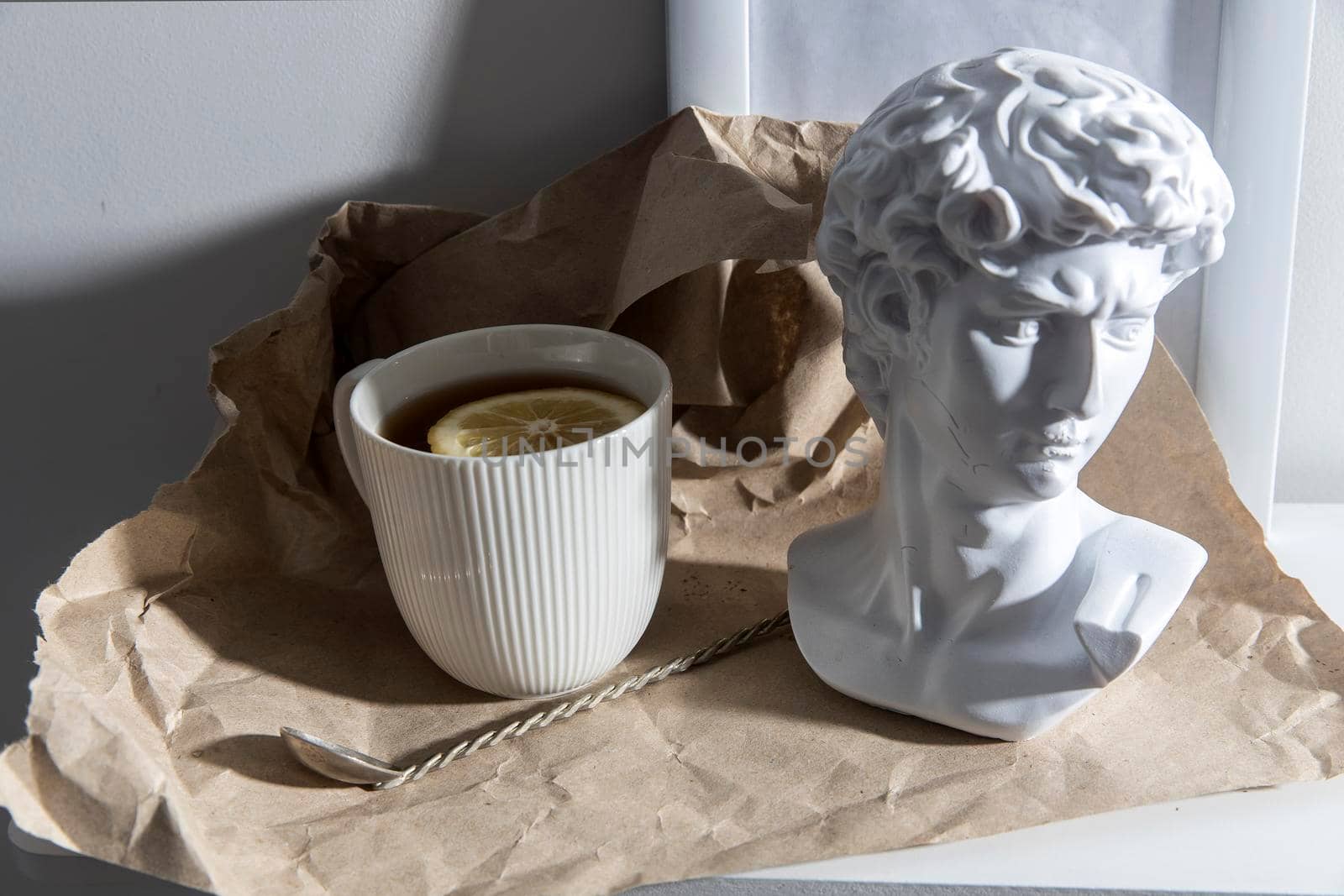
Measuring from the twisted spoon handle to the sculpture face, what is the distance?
0.20 meters

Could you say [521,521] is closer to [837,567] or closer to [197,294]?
[837,567]

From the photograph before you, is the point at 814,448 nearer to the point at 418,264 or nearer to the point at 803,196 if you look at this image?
the point at 803,196

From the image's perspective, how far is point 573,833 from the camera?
590 mm

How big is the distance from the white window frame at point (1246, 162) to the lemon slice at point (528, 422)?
0.22 m

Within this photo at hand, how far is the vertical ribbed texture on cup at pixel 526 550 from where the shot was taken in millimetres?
613

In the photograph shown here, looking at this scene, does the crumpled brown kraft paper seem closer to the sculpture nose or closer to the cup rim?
the cup rim

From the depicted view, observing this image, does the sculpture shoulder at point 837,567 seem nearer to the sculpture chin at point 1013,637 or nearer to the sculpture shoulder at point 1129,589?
the sculpture chin at point 1013,637

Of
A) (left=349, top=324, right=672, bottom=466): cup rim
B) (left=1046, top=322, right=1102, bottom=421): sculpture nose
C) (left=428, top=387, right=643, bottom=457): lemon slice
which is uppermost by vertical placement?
(left=1046, top=322, right=1102, bottom=421): sculpture nose

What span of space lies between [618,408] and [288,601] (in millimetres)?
271

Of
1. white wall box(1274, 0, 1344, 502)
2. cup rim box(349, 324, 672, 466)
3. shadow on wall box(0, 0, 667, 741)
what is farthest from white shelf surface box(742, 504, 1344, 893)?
shadow on wall box(0, 0, 667, 741)

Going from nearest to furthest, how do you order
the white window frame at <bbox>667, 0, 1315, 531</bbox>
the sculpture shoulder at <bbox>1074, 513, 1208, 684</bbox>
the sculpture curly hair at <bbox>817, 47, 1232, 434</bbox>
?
the sculpture curly hair at <bbox>817, 47, 1232, 434</bbox>
the sculpture shoulder at <bbox>1074, 513, 1208, 684</bbox>
the white window frame at <bbox>667, 0, 1315, 531</bbox>

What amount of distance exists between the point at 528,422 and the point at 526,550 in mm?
76

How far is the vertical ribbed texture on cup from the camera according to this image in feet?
2.01

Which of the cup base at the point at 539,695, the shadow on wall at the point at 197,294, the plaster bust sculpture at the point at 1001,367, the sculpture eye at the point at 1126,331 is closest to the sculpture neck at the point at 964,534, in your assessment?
the plaster bust sculpture at the point at 1001,367
